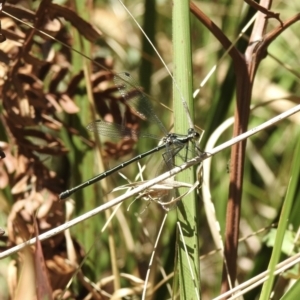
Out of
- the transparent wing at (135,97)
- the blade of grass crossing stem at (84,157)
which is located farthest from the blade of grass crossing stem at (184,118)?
the blade of grass crossing stem at (84,157)

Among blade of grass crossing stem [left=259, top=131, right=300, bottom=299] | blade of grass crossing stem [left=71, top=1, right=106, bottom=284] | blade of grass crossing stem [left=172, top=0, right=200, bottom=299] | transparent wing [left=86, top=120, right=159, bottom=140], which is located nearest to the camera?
blade of grass crossing stem [left=259, top=131, right=300, bottom=299]

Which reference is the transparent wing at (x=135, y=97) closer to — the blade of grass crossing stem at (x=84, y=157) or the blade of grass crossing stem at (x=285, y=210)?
the blade of grass crossing stem at (x=84, y=157)

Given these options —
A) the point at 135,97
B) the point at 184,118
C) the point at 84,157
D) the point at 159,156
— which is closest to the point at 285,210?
the point at 184,118

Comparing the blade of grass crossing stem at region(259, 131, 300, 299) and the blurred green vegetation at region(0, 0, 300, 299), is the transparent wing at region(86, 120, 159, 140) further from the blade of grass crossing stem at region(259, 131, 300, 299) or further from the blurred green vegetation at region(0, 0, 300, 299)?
the blade of grass crossing stem at region(259, 131, 300, 299)

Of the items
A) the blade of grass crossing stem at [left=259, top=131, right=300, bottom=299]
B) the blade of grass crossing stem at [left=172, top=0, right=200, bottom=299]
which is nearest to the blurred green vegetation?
the blade of grass crossing stem at [left=172, top=0, right=200, bottom=299]

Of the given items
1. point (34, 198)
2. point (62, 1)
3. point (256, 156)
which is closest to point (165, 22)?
point (256, 156)

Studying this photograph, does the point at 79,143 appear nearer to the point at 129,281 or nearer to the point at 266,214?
the point at 129,281
